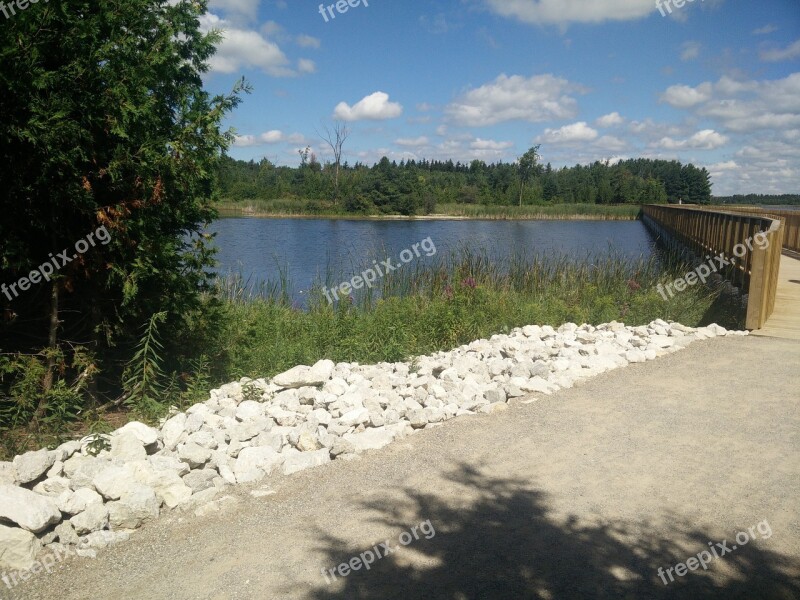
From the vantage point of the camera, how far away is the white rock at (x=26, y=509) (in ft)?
9.70

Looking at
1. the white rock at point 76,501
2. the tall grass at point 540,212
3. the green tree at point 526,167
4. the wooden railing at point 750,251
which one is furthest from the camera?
the green tree at point 526,167

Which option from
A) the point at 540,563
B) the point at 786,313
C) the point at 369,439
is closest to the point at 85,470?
the point at 369,439

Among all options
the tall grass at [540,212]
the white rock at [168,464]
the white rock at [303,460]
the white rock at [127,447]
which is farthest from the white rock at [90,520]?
the tall grass at [540,212]

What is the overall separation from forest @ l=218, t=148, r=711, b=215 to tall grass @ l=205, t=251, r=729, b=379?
3610 centimetres

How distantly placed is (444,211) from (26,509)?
171ft

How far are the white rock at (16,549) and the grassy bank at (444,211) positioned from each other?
136ft

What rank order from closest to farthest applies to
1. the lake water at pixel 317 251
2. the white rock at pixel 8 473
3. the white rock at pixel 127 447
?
the white rock at pixel 8 473
the white rock at pixel 127 447
the lake water at pixel 317 251

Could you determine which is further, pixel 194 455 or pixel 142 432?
pixel 142 432

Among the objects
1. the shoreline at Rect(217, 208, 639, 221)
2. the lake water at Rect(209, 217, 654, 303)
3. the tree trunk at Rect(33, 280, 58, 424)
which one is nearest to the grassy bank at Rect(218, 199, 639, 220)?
the shoreline at Rect(217, 208, 639, 221)

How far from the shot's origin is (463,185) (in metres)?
77.8

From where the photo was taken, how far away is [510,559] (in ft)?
9.32

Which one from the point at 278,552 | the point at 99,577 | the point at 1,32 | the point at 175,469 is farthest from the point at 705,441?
the point at 1,32

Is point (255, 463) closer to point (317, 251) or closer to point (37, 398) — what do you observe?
point (37, 398)

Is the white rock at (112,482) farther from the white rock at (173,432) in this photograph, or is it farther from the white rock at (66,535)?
the white rock at (173,432)
